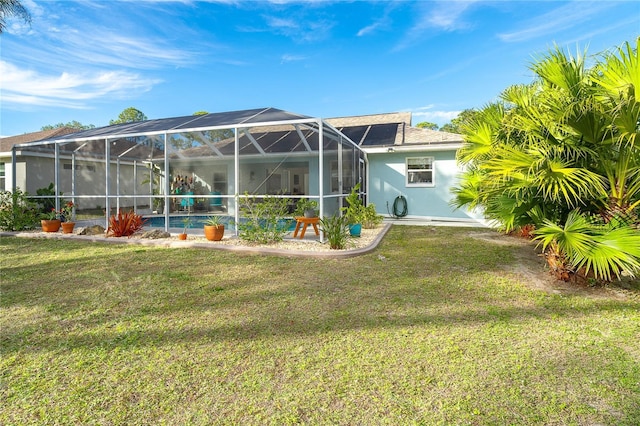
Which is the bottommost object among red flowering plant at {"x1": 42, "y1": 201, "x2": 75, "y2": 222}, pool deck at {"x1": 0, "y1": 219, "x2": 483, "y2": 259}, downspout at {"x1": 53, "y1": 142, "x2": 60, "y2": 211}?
pool deck at {"x1": 0, "y1": 219, "x2": 483, "y2": 259}

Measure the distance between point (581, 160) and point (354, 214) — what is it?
502 centimetres

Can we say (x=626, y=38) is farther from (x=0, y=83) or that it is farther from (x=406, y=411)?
(x=0, y=83)

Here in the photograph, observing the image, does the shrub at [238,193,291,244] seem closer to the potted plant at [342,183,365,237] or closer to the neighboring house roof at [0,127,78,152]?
the potted plant at [342,183,365,237]

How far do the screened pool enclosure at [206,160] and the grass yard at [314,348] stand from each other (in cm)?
389

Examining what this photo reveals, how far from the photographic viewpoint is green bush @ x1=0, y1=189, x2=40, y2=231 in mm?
8828

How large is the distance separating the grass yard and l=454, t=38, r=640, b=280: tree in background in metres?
0.63

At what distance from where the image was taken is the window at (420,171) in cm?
1237

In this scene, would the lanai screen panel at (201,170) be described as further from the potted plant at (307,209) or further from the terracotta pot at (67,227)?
the terracotta pot at (67,227)

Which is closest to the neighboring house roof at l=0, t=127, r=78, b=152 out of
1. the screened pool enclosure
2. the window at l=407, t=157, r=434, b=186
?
the screened pool enclosure

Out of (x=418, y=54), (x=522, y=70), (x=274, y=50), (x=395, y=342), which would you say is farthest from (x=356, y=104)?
(x=395, y=342)

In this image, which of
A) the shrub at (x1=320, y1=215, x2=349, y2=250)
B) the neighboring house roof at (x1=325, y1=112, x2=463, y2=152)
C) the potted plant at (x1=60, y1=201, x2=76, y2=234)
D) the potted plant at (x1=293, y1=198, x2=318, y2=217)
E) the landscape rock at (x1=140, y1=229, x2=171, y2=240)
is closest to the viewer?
the shrub at (x1=320, y1=215, x2=349, y2=250)

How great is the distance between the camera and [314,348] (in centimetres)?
251

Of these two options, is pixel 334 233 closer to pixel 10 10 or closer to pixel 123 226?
pixel 123 226

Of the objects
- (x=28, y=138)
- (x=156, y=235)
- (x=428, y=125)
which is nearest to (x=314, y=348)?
(x=156, y=235)
